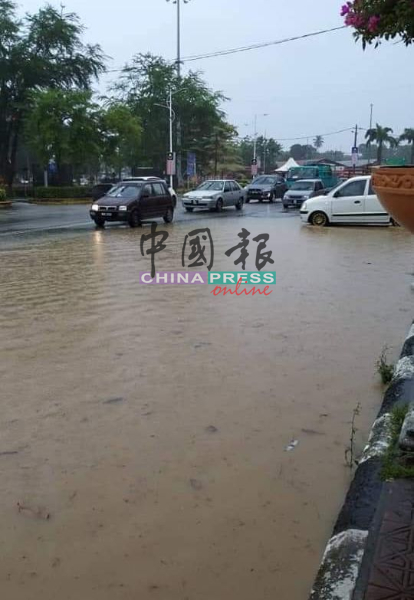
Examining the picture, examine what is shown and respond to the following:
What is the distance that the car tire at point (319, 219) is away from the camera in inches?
701

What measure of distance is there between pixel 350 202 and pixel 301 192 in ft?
30.6

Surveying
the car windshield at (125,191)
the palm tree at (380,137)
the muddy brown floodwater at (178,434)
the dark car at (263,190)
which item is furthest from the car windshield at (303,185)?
the palm tree at (380,137)

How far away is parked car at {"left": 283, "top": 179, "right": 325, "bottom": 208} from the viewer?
2620 centimetres

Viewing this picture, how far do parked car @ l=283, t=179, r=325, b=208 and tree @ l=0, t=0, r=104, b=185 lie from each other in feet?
59.8

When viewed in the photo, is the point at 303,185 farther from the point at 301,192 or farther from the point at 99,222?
the point at 99,222

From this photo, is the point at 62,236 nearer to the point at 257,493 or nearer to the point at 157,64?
the point at 257,493

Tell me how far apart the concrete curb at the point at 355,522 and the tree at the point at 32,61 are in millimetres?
36176

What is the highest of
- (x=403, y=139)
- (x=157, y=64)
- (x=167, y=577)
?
(x=157, y=64)

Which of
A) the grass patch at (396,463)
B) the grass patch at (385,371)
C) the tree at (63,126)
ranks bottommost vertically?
the grass patch at (385,371)

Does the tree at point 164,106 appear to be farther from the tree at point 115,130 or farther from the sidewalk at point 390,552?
the sidewalk at point 390,552

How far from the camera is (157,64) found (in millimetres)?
50719

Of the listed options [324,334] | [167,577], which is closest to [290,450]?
[167,577]

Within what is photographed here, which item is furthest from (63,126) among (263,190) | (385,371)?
(385,371)

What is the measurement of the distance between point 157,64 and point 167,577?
5287 cm
